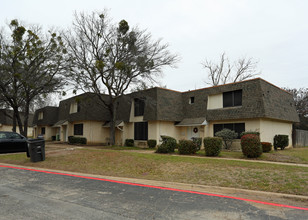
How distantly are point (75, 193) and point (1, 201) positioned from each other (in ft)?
5.71

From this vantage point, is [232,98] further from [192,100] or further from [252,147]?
[252,147]

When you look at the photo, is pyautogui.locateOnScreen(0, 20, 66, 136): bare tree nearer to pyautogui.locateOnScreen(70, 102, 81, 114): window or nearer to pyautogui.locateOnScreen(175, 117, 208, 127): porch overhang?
pyautogui.locateOnScreen(70, 102, 81, 114): window

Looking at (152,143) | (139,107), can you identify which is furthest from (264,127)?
(139,107)

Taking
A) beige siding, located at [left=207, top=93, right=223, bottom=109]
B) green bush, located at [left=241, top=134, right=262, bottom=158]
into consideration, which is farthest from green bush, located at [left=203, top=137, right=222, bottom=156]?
beige siding, located at [left=207, top=93, right=223, bottom=109]

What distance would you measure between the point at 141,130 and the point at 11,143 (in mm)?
11294

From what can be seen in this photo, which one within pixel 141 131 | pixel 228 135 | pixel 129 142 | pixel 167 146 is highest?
pixel 141 131

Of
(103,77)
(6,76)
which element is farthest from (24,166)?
(6,76)

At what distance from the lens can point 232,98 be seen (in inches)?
765

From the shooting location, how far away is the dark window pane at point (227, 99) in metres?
19.5

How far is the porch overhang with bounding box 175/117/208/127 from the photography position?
20094mm

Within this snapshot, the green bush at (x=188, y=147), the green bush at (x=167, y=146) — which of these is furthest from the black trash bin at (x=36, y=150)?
the green bush at (x=188, y=147)

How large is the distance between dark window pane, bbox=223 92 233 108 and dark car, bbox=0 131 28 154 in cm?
1524

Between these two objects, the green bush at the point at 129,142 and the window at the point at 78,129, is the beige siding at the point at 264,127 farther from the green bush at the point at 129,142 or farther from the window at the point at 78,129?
the window at the point at 78,129

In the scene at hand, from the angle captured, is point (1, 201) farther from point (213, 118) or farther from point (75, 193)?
point (213, 118)
